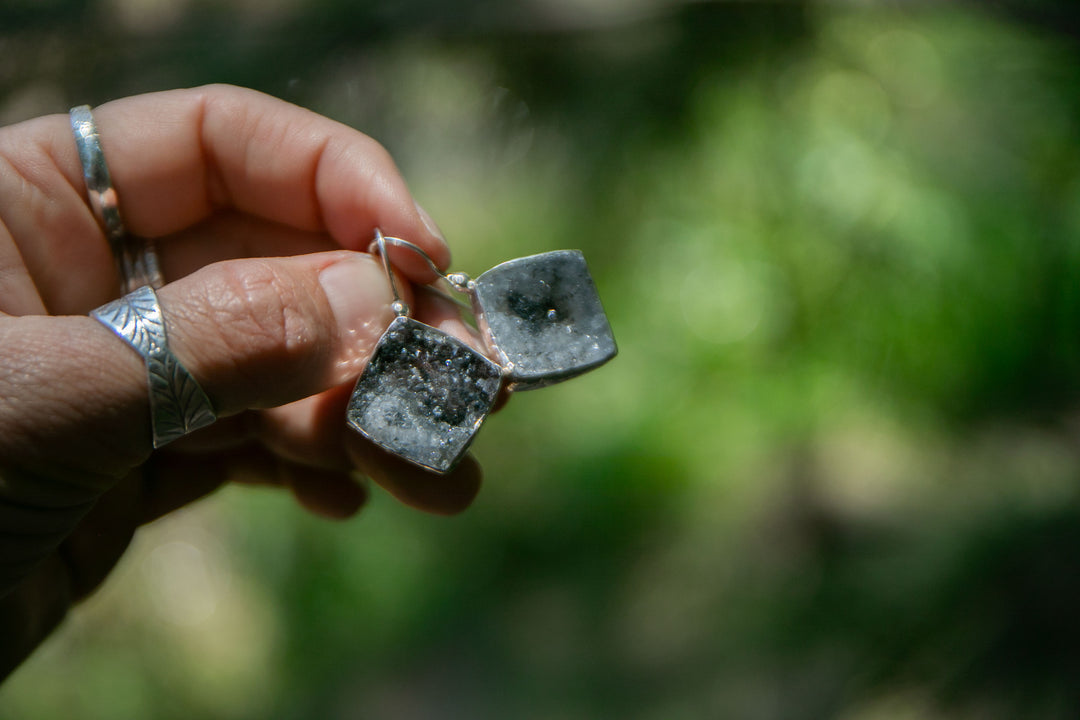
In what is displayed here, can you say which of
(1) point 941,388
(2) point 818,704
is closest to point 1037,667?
(2) point 818,704

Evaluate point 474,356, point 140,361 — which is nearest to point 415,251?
point 474,356

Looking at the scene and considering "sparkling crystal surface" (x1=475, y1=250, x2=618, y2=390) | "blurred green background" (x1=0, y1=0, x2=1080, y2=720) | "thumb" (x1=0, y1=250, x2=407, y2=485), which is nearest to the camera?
"thumb" (x1=0, y1=250, x2=407, y2=485)

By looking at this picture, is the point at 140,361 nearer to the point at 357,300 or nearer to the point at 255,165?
the point at 357,300

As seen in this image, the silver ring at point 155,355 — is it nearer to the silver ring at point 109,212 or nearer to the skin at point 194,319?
the skin at point 194,319

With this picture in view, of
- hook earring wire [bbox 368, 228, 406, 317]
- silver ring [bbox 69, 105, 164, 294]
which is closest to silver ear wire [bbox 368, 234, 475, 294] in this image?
hook earring wire [bbox 368, 228, 406, 317]

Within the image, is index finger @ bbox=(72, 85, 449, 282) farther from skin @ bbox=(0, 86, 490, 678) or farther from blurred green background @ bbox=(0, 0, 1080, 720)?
blurred green background @ bbox=(0, 0, 1080, 720)

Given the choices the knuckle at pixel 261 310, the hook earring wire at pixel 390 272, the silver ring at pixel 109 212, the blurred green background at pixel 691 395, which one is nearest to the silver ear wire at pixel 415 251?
the hook earring wire at pixel 390 272

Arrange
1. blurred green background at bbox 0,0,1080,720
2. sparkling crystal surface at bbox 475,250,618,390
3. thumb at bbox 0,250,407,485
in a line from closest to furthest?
thumb at bbox 0,250,407,485, sparkling crystal surface at bbox 475,250,618,390, blurred green background at bbox 0,0,1080,720
